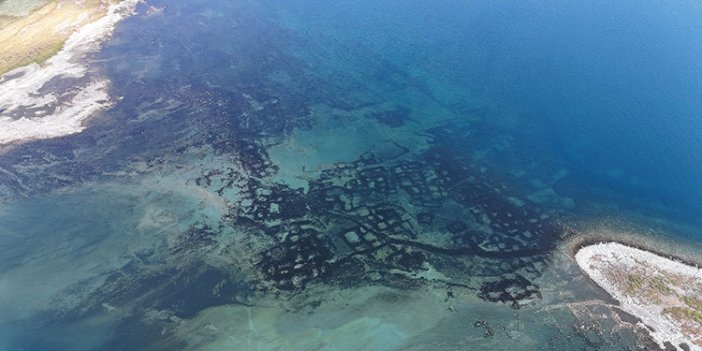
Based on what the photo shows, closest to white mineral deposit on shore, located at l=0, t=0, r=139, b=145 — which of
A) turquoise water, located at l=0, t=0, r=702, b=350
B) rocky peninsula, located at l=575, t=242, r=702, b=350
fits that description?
turquoise water, located at l=0, t=0, r=702, b=350

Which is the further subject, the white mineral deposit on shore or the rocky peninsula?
the white mineral deposit on shore

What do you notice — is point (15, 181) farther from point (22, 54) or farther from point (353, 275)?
point (353, 275)

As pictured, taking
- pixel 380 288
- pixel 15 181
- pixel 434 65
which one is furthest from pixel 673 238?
pixel 15 181

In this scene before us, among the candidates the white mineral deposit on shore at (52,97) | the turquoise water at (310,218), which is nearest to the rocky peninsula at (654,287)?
the turquoise water at (310,218)

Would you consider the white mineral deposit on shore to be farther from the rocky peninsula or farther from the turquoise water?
the rocky peninsula

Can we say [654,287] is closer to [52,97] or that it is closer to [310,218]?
[310,218]

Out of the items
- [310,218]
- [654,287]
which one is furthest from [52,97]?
[654,287]

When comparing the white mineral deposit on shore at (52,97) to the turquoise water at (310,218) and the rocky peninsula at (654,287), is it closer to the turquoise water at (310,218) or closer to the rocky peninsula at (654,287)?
the turquoise water at (310,218)

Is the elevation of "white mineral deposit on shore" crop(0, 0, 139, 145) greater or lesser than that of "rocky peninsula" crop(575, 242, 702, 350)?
greater
